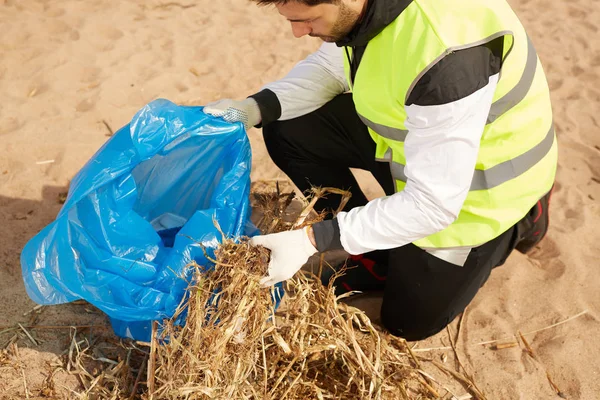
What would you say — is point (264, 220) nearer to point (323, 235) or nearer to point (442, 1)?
point (323, 235)

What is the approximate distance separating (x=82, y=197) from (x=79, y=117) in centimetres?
126

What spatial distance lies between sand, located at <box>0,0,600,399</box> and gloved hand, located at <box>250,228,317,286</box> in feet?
2.32

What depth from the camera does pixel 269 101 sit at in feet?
6.10

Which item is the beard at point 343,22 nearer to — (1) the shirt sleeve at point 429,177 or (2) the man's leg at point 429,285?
(1) the shirt sleeve at point 429,177

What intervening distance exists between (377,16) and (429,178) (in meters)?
0.38

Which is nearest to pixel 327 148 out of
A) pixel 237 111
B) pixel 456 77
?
pixel 237 111

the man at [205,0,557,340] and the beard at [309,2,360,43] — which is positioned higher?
the beard at [309,2,360,43]

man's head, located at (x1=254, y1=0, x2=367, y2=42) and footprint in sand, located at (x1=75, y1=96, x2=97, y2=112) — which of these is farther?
footprint in sand, located at (x1=75, y1=96, x2=97, y2=112)

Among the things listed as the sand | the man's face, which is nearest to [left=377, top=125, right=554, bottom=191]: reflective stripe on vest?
the man's face

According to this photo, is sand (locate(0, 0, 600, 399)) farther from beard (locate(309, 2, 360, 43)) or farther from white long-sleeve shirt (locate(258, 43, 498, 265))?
beard (locate(309, 2, 360, 43))

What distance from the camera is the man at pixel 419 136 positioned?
1.29 meters

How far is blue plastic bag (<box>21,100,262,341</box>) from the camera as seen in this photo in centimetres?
151

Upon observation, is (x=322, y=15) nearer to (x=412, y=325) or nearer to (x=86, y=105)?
(x=412, y=325)

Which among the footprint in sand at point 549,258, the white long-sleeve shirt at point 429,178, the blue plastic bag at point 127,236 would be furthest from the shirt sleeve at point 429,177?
the footprint in sand at point 549,258
